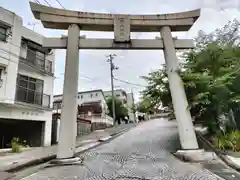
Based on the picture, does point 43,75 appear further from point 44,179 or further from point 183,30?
point 44,179

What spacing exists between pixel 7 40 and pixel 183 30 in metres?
10.7

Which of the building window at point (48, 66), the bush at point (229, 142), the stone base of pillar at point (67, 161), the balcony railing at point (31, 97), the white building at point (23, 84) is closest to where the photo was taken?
the stone base of pillar at point (67, 161)

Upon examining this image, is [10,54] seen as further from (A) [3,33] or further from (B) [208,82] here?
(B) [208,82]

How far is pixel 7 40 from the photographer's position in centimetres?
1414

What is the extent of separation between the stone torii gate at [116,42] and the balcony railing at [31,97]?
306 inches

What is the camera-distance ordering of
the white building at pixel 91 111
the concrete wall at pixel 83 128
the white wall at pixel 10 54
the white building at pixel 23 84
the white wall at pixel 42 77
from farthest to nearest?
the white building at pixel 91 111 < the concrete wall at pixel 83 128 < the white wall at pixel 42 77 < the white building at pixel 23 84 < the white wall at pixel 10 54

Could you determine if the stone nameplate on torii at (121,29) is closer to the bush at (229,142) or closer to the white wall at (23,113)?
the bush at (229,142)

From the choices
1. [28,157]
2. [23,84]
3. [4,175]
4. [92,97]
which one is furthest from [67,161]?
[92,97]

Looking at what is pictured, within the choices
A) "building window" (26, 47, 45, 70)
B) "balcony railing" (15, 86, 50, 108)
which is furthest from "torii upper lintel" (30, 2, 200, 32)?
"building window" (26, 47, 45, 70)

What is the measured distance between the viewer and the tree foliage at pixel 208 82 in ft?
28.5

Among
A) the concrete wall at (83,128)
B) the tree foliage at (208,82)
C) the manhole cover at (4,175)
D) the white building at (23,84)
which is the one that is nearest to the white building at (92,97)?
the concrete wall at (83,128)

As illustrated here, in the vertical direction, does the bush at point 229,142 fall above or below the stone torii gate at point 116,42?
below

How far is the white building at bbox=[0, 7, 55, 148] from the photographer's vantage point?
13.9 metres

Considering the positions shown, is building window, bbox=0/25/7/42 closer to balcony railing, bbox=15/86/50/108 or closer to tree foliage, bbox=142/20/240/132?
balcony railing, bbox=15/86/50/108
